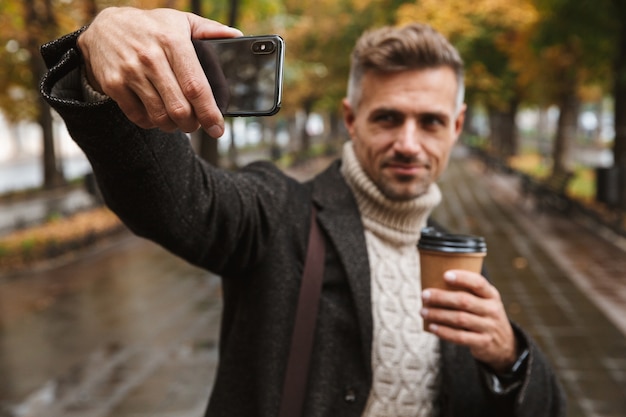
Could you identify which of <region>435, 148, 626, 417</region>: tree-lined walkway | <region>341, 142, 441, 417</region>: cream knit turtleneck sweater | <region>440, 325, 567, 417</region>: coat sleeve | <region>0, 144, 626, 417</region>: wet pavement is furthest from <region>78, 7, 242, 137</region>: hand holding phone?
<region>435, 148, 626, 417</region>: tree-lined walkway

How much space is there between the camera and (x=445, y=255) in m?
1.48

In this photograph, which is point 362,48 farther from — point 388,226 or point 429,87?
point 388,226

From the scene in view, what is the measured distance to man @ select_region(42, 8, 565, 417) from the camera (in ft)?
4.58

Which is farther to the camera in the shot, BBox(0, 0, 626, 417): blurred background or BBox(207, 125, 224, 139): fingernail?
BBox(0, 0, 626, 417): blurred background

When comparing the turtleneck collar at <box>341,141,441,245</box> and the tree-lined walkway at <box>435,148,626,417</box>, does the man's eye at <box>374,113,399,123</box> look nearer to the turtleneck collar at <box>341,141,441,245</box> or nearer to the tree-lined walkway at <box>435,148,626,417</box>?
the turtleneck collar at <box>341,141,441,245</box>

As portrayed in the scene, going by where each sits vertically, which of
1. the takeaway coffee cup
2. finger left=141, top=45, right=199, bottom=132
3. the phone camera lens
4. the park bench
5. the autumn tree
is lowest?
the park bench

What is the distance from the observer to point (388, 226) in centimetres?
185

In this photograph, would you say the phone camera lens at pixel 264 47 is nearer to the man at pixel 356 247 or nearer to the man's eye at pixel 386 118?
the man at pixel 356 247

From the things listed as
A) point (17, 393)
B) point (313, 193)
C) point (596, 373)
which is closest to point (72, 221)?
point (17, 393)

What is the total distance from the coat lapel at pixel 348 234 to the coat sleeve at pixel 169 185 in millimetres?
108

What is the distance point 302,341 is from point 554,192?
47.3 ft

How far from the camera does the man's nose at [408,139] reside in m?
1.79

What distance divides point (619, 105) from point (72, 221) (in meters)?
11.5

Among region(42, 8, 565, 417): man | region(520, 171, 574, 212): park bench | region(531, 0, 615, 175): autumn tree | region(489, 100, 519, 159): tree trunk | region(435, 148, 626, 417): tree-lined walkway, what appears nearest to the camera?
region(42, 8, 565, 417): man
